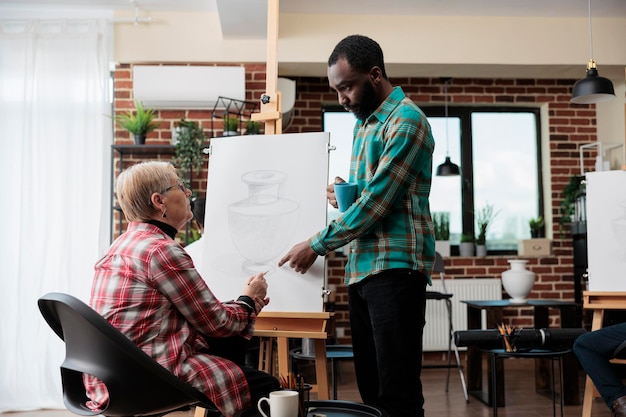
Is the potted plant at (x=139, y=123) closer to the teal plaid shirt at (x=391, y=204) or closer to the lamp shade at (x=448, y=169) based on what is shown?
the lamp shade at (x=448, y=169)

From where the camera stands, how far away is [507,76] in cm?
564

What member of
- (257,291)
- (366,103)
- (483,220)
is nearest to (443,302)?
(483,220)

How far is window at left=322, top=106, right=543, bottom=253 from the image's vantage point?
6340mm

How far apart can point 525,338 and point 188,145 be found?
2.57 metres

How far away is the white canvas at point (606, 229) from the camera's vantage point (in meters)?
3.57

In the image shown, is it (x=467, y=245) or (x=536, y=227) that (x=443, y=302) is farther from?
(x=536, y=227)

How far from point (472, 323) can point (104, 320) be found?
141 inches

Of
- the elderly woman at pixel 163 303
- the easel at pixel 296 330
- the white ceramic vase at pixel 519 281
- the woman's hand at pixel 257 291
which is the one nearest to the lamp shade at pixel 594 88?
the white ceramic vase at pixel 519 281

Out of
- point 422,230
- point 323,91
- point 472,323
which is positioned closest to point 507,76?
point 323,91

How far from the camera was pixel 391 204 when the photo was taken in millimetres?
1954

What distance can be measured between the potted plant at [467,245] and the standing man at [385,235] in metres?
4.19

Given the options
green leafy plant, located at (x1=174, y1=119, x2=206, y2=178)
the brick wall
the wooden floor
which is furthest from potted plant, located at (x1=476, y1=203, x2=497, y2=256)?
green leafy plant, located at (x1=174, y1=119, x2=206, y2=178)

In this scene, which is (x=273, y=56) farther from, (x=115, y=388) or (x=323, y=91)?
(x=323, y=91)

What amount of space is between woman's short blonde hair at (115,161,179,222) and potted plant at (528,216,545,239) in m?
4.81
